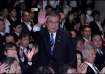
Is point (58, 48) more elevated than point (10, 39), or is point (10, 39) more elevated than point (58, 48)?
point (58, 48)

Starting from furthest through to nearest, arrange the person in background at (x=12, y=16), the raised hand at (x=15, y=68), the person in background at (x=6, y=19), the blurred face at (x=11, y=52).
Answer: the person in background at (x=12, y=16) < the person in background at (x=6, y=19) < the blurred face at (x=11, y=52) < the raised hand at (x=15, y=68)

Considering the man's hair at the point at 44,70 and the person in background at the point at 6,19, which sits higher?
the man's hair at the point at 44,70

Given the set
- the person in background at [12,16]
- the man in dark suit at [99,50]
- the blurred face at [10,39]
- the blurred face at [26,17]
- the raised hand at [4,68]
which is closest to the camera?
the raised hand at [4,68]

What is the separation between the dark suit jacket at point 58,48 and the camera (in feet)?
25.0

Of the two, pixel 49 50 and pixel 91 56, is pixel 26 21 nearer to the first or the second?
pixel 49 50

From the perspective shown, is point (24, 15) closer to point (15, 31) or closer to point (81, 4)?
point (15, 31)

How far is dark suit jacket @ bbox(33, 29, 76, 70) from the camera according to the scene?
25.0ft

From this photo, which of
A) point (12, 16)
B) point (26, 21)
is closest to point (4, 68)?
point (26, 21)

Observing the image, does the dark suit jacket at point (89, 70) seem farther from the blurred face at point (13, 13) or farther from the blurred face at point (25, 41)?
the blurred face at point (13, 13)

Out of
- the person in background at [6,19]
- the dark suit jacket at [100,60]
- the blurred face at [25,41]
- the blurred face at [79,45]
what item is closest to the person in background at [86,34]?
the blurred face at [79,45]

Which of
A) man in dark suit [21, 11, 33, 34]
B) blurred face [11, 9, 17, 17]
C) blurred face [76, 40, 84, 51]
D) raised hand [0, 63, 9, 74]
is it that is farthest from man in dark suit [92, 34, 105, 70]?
blurred face [11, 9, 17, 17]

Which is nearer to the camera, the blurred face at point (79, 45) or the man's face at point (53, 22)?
the man's face at point (53, 22)

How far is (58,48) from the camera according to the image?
7.66 meters

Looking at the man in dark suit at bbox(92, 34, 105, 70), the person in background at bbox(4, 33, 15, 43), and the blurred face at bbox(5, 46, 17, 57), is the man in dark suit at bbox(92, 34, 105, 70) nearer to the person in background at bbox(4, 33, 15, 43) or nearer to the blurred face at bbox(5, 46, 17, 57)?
the person in background at bbox(4, 33, 15, 43)
